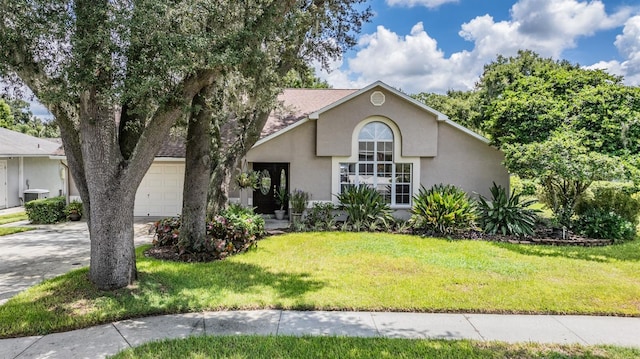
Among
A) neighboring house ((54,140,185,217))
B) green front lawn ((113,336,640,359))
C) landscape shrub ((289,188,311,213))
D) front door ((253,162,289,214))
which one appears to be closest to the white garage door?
neighboring house ((54,140,185,217))

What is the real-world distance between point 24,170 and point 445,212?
22329 millimetres

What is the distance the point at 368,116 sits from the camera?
46.9 ft

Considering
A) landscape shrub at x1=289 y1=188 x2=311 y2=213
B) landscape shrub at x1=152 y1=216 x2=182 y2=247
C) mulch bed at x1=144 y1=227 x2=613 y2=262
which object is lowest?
mulch bed at x1=144 y1=227 x2=613 y2=262

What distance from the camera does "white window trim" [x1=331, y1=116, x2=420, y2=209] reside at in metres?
14.5

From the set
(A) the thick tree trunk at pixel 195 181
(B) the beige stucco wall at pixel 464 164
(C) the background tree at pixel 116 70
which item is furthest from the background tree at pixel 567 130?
(A) the thick tree trunk at pixel 195 181

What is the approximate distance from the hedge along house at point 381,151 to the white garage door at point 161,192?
3588 millimetres

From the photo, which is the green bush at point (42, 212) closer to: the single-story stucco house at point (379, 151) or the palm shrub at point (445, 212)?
the single-story stucco house at point (379, 151)

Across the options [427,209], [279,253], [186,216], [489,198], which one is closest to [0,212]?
[186,216]

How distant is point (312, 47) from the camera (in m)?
12.2

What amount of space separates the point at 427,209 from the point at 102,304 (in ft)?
32.8

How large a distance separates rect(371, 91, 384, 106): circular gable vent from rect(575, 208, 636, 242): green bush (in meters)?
7.99

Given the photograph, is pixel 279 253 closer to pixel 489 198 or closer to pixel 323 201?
pixel 323 201

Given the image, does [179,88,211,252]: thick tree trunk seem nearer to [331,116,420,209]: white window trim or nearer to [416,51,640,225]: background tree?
[331,116,420,209]: white window trim

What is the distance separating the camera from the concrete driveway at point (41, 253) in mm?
7586
